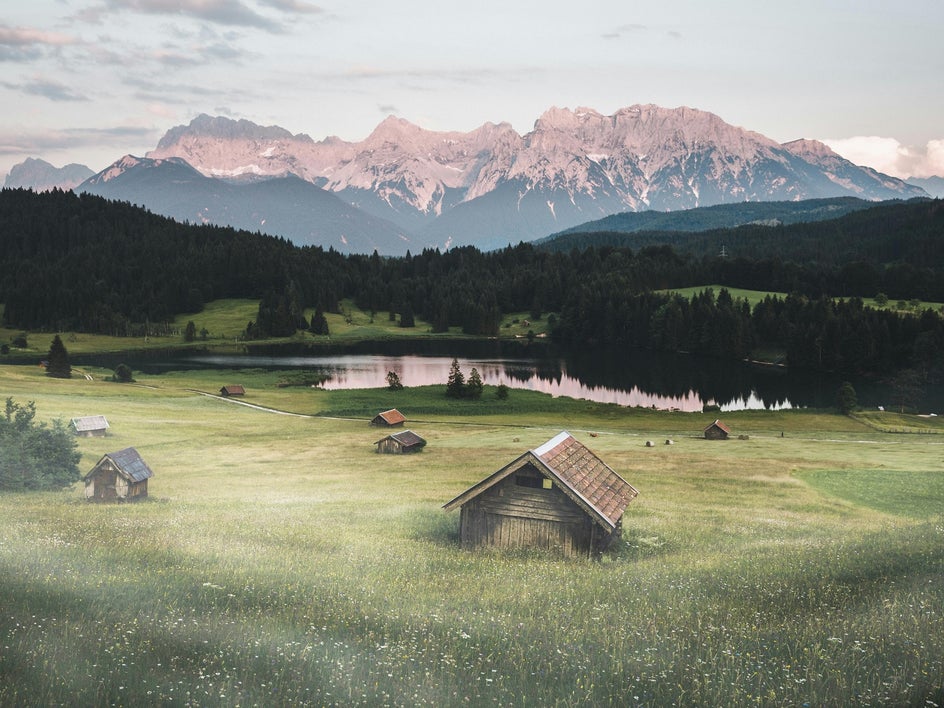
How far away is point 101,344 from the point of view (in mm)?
179750

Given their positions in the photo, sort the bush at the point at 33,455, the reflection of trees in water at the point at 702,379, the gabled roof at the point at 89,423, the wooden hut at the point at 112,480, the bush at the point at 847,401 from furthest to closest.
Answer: the reflection of trees in water at the point at 702,379 < the bush at the point at 847,401 < the gabled roof at the point at 89,423 < the wooden hut at the point at 112,480 < the bush at the point at 33,455

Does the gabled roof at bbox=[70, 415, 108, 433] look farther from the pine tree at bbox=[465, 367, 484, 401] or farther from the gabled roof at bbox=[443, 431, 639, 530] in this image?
the pine tree at bbox=[465, 367, 484, 401]

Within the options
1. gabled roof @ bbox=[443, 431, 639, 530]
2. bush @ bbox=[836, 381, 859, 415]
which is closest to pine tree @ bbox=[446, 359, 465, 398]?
bush @ bbox=[836, 381, 859, 415]

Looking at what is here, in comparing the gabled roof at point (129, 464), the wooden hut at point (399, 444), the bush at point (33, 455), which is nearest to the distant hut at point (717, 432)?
the wooden hut at point (399, 444)

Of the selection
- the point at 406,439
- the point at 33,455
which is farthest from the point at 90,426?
the point at 406,439

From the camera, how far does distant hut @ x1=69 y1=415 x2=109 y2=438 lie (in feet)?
157

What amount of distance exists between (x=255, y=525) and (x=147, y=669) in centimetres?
1888

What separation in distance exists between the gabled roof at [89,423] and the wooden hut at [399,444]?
80.2ft

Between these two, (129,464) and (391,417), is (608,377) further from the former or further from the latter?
(129,464)

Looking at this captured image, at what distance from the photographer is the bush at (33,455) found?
34.6 m

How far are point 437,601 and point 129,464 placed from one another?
2442 centimetres

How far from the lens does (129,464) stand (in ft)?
127

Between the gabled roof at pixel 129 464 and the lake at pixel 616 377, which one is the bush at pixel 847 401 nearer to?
the lake at pixel 616 377

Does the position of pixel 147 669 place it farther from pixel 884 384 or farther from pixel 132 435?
pixel 884 384
